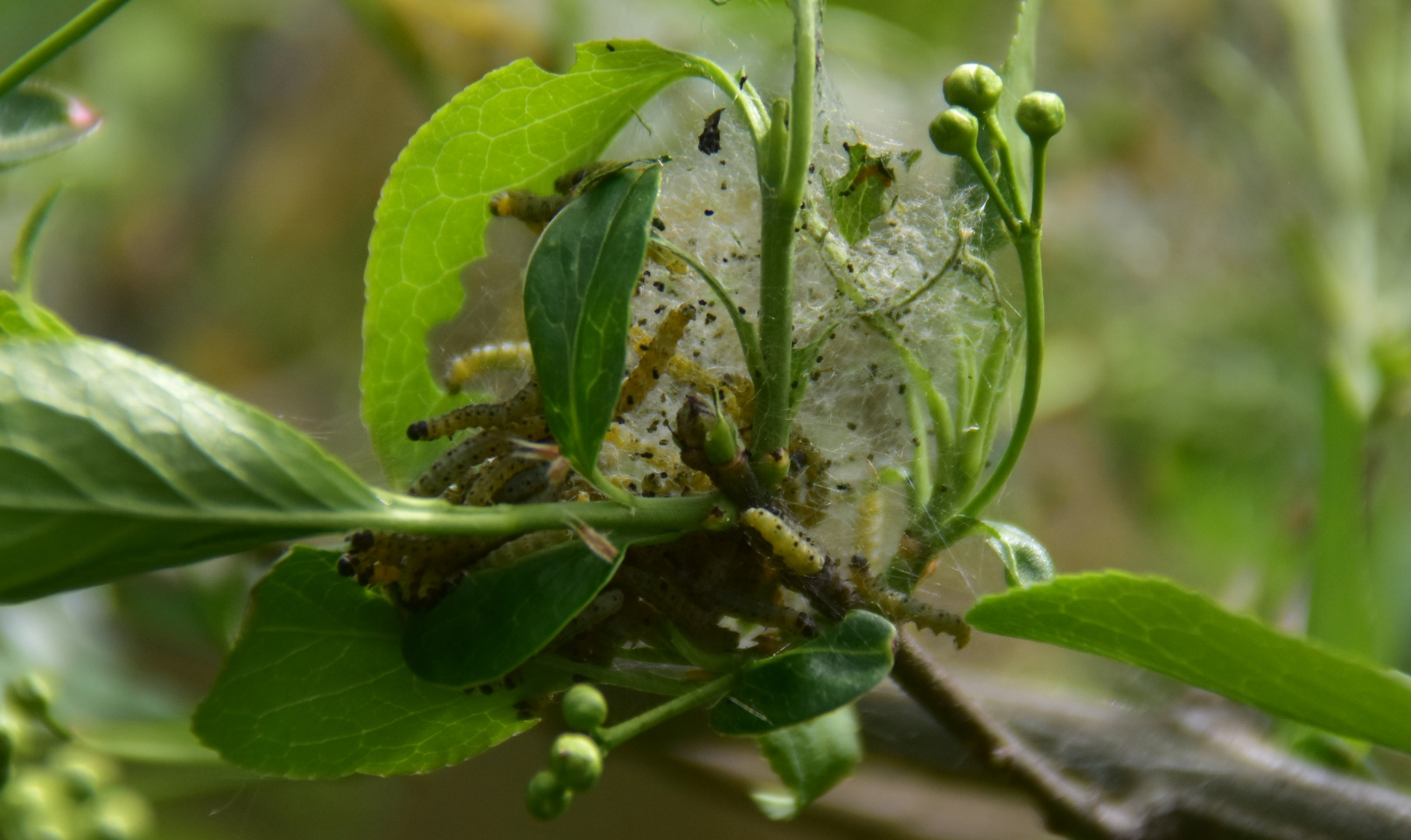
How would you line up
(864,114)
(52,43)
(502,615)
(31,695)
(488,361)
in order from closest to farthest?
1. (502,615)
2. (52,43)
3. (488,361)
4. (31,695)
5. (864,114)

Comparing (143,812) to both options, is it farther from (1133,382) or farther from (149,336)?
(149,336)

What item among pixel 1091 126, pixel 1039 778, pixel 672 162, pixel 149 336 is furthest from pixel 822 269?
pixel 149 336

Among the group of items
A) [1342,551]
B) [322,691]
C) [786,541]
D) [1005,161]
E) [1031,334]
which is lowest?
[1342,551]

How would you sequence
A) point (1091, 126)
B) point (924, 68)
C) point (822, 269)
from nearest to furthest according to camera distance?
point (822, 269)
point (924, 68)
point (1091, 126)

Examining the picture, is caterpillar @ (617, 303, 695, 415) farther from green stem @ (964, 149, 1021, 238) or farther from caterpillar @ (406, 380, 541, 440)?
green stem @ (964, 149, 1021, 238)

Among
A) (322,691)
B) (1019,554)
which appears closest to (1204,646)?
(1019,554)

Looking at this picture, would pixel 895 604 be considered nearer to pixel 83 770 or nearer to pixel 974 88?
pixel 974 88

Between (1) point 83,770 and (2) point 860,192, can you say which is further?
(1) point 83,770
